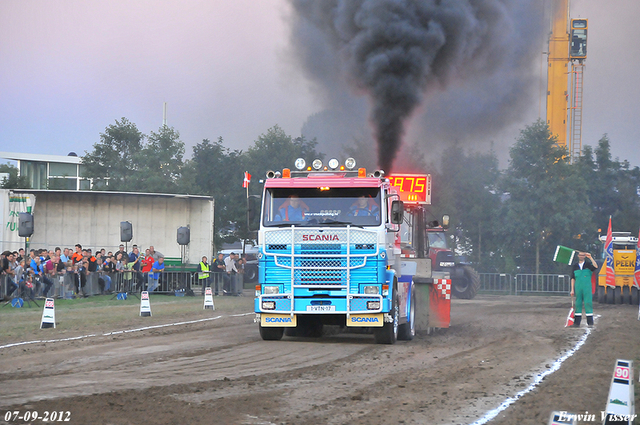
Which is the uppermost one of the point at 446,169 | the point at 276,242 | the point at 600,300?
the point at 446,169

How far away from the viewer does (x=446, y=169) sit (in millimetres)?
45062

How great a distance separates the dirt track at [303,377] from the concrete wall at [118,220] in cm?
1630

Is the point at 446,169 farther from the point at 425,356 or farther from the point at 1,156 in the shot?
the point at 1,156

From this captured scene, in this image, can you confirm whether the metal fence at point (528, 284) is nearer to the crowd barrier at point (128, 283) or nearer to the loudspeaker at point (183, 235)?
the crowd barrier at point (128, 283)

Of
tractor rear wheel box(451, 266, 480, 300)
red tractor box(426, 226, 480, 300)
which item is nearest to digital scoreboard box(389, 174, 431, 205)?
red tractor box(426, 226, 480, 300)

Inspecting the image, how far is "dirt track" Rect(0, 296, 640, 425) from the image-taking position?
7340mm

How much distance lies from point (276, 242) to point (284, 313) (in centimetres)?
123

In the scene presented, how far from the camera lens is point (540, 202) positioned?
41812 mm

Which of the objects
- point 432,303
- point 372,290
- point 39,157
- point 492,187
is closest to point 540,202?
point 492,187

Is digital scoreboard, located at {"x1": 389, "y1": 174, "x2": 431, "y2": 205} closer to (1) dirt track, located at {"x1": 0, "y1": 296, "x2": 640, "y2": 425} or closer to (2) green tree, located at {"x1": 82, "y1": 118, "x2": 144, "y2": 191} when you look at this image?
(1) dirt track, located at {"x1": 0, "y1": 296, "x2": 640, "y2": 425}

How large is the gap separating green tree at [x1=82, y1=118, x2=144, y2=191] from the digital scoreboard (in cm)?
4250

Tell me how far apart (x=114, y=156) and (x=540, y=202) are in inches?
1256

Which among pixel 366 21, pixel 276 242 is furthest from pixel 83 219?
pixel 276 242

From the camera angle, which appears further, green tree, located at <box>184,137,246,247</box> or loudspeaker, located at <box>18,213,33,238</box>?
green tree, located at <box>184,137,246,247</box>
